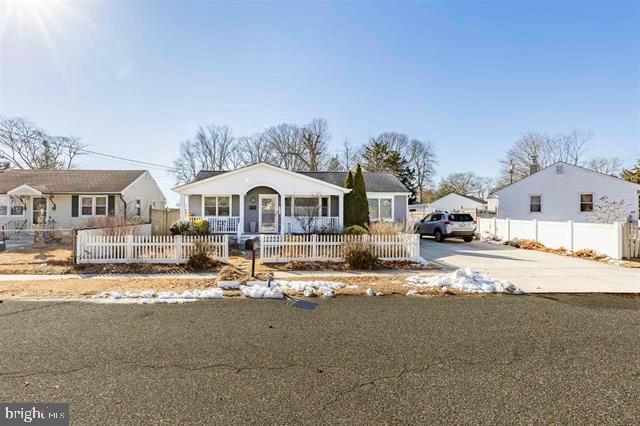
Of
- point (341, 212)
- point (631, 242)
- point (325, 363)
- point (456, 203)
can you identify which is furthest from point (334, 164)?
point (325, 363)

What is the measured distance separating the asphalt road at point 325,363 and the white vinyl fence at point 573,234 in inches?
270

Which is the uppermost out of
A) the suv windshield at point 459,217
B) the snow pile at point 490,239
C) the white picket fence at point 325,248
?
the suv windshield at point 459,217

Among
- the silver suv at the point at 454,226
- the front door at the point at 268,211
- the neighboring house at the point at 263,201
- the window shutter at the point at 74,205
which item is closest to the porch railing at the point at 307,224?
the neighboring house at the point at 263,201

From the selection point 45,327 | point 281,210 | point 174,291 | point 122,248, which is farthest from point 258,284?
point 281,210

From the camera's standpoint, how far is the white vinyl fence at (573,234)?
10844 mm

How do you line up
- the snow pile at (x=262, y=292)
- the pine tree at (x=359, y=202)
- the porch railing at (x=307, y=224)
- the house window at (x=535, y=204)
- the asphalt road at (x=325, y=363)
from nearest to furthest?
1. the asphalt road at (x=325, y=363)
2. the snow pile at (x=262, y=292)
3. the porch railing at (x=307, y=224)
4. the pine tree at (x=359, y=202)
5. the house window at (x=535, y=204)

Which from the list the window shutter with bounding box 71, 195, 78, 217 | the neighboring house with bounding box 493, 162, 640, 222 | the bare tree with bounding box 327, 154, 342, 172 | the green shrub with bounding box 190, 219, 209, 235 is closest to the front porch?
the green shrub with bounding box 190, 219, 209, 235

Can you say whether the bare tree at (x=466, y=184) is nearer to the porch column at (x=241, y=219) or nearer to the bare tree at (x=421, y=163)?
the bare tree at (x=421, y=163)

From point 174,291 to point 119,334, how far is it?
7.73ft

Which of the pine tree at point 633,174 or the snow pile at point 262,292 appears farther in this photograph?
the pine tree at point 633,174

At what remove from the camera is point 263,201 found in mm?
17562

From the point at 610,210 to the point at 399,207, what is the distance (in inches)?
525

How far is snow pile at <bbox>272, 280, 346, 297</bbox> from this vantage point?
264 inches

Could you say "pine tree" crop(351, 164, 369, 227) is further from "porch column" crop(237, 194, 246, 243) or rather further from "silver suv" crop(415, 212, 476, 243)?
"porch column" crop(237, 194, 246, 243)
